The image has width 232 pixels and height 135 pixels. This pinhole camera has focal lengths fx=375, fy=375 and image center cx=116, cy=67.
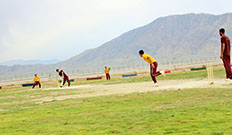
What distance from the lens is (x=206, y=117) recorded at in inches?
303

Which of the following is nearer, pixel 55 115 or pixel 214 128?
pixel 214 128

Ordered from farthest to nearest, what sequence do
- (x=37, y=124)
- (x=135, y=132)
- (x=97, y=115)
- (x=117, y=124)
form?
1. (x=97, y=115)
2. (x=37, y=124)
3. (x=117, y=124)
4. (x=135, y=132)

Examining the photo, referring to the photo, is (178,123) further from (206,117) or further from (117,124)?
(117,124)

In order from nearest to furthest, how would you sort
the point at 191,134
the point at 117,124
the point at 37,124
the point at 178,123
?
the point at 191,134 → the point at 178,123 → the point at 117,124 → the point at 37,124

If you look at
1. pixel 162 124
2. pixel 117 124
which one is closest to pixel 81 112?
pixel 117 124

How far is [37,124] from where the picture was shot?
888cm

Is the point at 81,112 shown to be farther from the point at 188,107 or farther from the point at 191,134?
the point at 191,134

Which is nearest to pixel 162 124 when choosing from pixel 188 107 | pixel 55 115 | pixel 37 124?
pixel 188 107

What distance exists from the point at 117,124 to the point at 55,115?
2967 millimetres

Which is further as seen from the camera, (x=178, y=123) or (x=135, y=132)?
(x=178, y=123)

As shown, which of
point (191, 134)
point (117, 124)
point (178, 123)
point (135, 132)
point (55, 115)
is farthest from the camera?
point (55, 115)

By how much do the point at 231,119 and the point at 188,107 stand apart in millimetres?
2162

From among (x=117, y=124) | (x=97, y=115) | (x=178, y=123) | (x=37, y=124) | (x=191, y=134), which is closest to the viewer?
(x=191, y=134)

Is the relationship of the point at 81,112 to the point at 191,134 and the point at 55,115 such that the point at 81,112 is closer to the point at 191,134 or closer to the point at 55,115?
the point at 55,115
